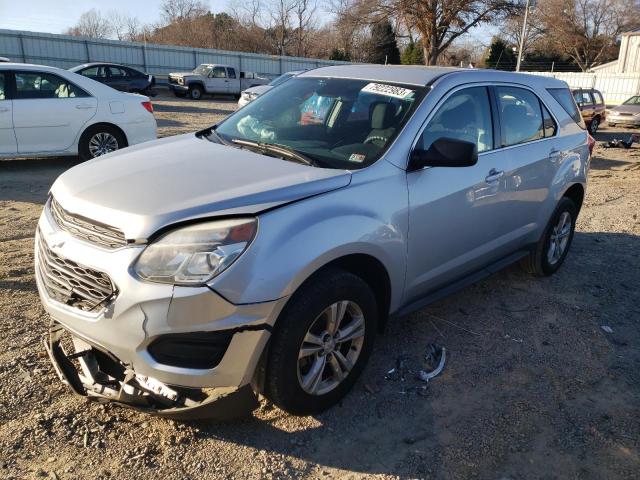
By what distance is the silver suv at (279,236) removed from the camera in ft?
7.94

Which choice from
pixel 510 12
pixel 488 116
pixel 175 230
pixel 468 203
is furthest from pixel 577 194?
pixel 510 12

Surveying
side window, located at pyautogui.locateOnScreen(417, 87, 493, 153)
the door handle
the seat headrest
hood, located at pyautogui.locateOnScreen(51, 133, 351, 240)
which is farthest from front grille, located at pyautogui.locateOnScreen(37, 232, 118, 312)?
the door handle

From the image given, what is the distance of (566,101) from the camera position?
5188 millimetres

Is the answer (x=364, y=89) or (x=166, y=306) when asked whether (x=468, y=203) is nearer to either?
(x=364, y=89)

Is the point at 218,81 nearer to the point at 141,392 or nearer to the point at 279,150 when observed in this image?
the point at 279,150

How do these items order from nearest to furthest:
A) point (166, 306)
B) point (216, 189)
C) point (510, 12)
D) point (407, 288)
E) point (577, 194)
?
point (166, 306), point (216, 189), point (407, 288), point (577, 194), point (510, 12)

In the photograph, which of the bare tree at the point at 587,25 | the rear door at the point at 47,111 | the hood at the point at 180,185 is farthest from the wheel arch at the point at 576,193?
the bare tree at the point at 587,25

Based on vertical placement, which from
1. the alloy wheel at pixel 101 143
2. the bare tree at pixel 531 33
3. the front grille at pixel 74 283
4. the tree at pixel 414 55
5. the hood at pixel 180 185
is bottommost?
the alloy wheel at pixel 101 143

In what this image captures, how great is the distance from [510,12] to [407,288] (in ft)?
144

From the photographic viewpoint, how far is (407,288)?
11.1ft

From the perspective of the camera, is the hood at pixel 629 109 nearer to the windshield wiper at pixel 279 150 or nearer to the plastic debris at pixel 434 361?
the plastic debris at pixel 434 361

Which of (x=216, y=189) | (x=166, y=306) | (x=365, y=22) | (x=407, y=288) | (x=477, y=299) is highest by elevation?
(x=365, y=22)

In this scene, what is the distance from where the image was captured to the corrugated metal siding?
92.6ft

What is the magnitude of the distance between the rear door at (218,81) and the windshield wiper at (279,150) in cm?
2503
